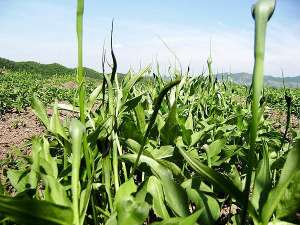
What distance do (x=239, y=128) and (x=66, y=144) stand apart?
1.18 m

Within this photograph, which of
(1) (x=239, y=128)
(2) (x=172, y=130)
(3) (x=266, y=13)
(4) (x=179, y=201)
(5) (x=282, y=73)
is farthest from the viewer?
(1) (x=239, y=128)

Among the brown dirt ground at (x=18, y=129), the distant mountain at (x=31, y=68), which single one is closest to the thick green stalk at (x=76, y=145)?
the brown dirt ground at (x=18, y=129)

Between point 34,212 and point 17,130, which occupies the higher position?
point 34,212

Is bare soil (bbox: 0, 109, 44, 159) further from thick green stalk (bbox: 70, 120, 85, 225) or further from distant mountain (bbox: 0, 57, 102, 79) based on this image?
distant mountain (bbox: 0, 57, 102, 79)

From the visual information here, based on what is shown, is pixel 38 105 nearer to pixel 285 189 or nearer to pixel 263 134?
pixel 285 189

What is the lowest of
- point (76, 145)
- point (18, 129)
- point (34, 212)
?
point (18, 129)

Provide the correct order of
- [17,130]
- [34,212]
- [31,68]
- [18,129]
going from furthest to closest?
1. [31,68]
2. [18,129]
3. [17,130]
4. [34,212]

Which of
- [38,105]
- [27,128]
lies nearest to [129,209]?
[38,105]

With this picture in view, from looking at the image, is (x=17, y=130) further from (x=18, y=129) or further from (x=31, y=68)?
(x=31, y=68)

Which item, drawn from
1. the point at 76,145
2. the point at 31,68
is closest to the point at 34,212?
the point at 76,145

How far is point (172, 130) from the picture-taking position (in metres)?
1.52

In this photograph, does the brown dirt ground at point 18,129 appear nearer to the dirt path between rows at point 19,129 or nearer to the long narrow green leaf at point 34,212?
the dirt path between rows at point 19,129

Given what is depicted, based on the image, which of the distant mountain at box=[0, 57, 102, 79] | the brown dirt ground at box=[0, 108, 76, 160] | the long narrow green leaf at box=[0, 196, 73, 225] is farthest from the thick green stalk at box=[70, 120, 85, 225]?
the distant mountain at box=[0, 57, 102, 79]

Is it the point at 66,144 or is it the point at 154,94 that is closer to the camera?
the point at 66,144
